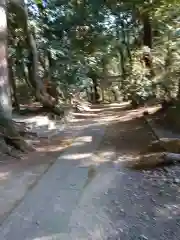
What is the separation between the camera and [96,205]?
432 centimetres

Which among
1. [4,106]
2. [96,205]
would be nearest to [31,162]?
[4,106]

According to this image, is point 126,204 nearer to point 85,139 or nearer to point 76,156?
point 76,156

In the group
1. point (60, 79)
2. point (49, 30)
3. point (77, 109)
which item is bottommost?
point (77, 109)

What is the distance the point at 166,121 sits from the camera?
34.3 ft

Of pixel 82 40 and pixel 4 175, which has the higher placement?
pixel 82 40

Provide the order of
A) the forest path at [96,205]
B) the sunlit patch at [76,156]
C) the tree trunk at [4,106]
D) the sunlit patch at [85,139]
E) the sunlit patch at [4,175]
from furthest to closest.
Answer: the sunlit patch at [85,139] < the tree trunk at [4,106] < the sunlit patch at [76,156] < the sunlit patch at [4,175] < the forest path at [96,205]

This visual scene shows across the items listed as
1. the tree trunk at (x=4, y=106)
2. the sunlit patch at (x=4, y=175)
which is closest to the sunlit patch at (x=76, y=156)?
the tree trunk at (x=4, y=106)

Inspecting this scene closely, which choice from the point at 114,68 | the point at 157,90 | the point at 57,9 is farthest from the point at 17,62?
the point at 114,68

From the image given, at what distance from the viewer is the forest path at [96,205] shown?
3.52 m

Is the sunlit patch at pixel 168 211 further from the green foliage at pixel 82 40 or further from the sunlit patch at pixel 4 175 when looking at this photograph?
the green foliage at pixel 82 40

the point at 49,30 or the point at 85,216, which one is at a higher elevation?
the point at 49,30

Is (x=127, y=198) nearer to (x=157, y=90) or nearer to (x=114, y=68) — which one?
(x=157, y=90)

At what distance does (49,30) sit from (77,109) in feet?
19.7

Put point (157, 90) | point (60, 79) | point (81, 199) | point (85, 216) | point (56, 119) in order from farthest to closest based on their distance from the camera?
point (60, 79) < point (157, 90) < point (56, 119) < point (81, 199) < point (85, 216)
